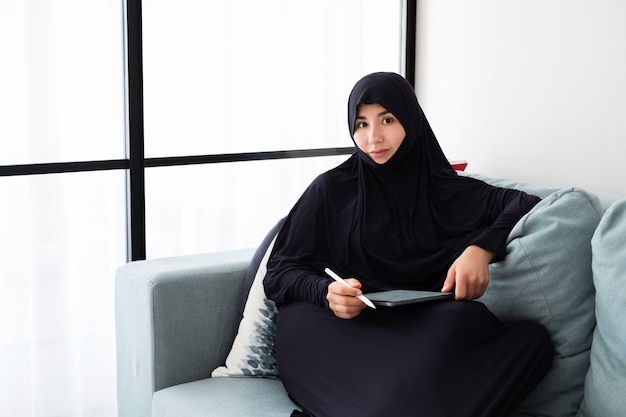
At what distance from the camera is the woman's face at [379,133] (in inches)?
88.8

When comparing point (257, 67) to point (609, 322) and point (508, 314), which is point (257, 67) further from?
point (609, 322)

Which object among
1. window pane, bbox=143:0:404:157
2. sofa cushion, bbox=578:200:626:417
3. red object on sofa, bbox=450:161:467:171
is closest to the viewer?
sofa cushion, bbox=578:200:626:417

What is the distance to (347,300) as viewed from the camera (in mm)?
1915

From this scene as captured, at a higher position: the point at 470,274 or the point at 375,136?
the point at 375,136

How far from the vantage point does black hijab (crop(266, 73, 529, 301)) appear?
2139 millimetres

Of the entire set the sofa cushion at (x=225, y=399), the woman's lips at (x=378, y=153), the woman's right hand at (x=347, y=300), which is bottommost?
the sofa cushion at (x=225, y=399)

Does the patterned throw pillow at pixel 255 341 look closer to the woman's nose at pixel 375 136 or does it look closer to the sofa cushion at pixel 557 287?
the woman's nose at pixel 375 136

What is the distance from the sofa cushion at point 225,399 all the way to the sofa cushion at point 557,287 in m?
0.60

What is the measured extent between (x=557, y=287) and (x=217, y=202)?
4.55 ft

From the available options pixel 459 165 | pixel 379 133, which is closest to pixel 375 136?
pixel 379 133

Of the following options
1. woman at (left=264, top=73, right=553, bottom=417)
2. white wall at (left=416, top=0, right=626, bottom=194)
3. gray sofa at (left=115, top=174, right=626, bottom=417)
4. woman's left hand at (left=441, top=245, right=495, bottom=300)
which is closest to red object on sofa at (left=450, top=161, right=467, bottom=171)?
white wall at (left=416, top=0, right=626, bottom=194)

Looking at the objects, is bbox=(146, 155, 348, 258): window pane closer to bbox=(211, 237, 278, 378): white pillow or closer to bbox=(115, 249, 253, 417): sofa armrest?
bbox=(115, 249, 253, 417): sofa armrest

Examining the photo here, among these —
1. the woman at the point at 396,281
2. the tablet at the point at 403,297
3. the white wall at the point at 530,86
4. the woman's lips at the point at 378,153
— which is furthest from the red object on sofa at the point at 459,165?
the tablet at the point at 403,297

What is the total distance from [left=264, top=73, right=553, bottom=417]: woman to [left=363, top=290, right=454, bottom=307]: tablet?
31 millimetres
